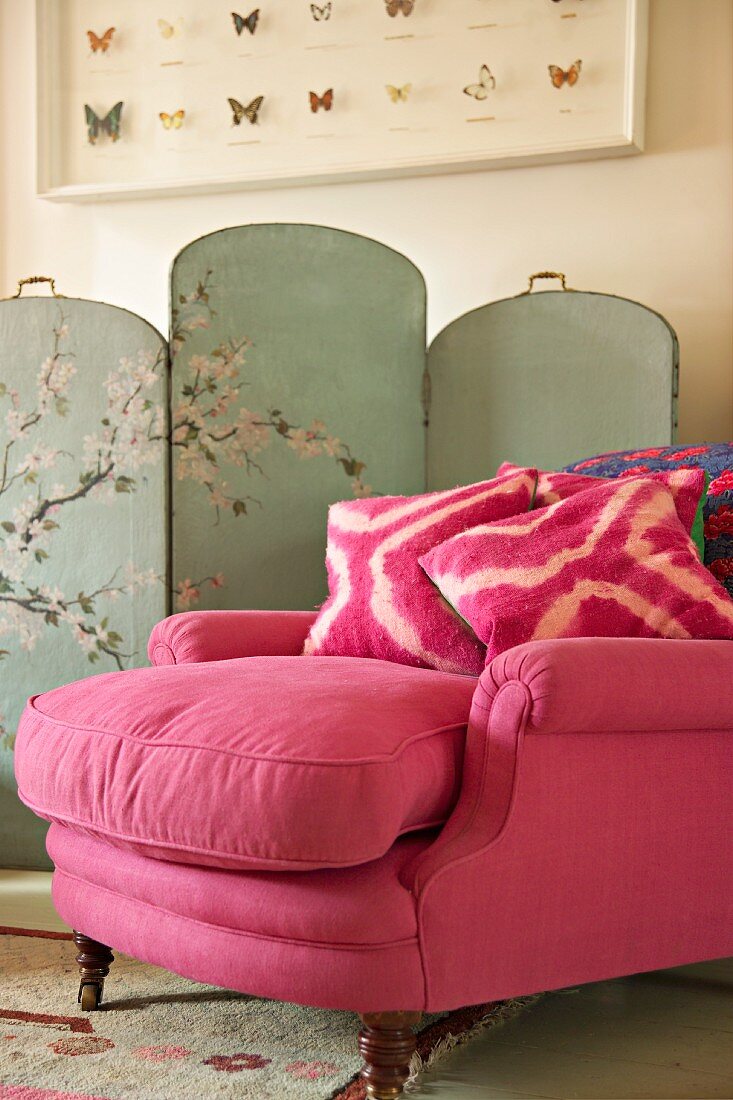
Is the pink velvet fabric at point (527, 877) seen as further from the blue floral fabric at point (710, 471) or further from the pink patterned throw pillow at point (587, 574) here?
the blue floral fabric at point (710, 471)

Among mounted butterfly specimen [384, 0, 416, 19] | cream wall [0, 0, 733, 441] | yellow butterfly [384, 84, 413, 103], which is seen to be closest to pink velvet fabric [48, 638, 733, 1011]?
cream wall [0, 0, 733, 441]

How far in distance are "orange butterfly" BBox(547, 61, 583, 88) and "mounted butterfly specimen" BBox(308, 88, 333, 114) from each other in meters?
0.56

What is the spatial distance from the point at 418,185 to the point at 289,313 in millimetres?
587

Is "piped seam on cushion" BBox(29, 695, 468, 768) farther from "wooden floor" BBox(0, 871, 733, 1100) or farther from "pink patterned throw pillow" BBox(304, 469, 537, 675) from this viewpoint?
"wooden floor" BBox(0, 871, 733, 1100)

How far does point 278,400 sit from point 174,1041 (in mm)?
1472

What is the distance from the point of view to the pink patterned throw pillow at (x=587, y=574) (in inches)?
66.0

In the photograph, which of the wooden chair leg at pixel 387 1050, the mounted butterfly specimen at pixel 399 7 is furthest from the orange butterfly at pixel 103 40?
the wooden chair leg at pixel 387 1050

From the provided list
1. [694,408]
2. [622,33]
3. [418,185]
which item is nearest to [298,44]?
[418,185]

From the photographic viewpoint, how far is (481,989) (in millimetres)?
1353

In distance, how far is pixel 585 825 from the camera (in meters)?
1.45

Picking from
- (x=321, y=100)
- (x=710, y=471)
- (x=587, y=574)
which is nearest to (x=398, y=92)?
(x=321, y=100)

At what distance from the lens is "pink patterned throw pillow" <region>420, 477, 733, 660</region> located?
1676mm

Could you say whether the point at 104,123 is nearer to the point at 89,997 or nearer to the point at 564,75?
the point at 564,75

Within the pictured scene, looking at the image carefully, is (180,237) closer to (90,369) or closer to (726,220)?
(90,369)
